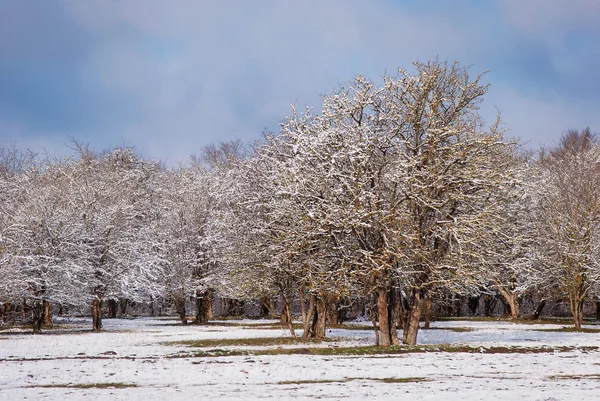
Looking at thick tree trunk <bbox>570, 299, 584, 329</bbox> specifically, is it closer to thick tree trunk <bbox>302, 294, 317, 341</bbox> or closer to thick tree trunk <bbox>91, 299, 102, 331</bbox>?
thick tree trunk <bbox>302, 294, 317, 341</bbox>

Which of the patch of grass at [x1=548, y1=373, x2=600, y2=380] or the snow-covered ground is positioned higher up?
the snow-covered ground

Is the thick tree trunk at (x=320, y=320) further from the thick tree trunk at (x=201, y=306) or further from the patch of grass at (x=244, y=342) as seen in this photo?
the thick tree trunk at (x=201, y=306)

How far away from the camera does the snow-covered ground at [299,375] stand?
16.7m

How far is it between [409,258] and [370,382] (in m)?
12.0

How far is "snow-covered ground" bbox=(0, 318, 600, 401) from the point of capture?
16.7 meters

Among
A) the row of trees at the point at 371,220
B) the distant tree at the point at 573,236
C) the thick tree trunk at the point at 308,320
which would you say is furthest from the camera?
the distant tree at the point at 573,236

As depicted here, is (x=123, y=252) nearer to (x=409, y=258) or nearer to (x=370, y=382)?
(x=409, y=258)

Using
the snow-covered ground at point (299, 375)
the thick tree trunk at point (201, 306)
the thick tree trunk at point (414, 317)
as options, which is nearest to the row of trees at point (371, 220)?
the thick tree trunk at point (414, 317)

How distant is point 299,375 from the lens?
68.7ft

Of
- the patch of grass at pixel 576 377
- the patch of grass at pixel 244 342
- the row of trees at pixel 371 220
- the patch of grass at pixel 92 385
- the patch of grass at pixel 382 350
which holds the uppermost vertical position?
the row of trees at pixel 371 220

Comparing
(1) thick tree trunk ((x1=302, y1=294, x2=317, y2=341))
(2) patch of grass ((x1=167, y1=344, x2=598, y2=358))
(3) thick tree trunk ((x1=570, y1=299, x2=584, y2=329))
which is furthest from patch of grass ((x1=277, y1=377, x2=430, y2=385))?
(3) thick tree trunk ((x1=570, y1=299, x2=584, y2=329))

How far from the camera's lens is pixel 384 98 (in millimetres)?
31422

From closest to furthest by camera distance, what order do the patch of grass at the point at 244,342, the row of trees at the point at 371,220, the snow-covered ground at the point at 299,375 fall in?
1. the snow-covered ground at the point at 299,375
2. the row of trees at the point at 371,220
3. the patch of grass at the point at 244,342

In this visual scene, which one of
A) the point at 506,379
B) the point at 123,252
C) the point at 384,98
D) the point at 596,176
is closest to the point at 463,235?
the point at 384,98
